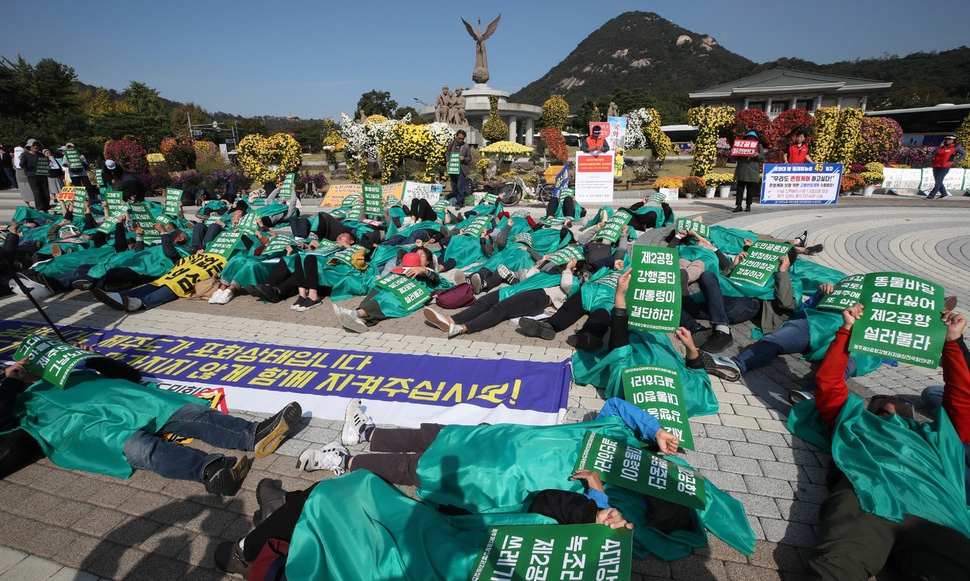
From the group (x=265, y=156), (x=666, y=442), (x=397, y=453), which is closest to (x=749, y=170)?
(x=666, y=442)

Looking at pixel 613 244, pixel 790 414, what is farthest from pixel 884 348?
pixel 613 244

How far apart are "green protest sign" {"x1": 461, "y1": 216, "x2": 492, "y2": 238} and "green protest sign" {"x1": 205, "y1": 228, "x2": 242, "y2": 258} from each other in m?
4.18

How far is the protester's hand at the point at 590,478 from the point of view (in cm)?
279

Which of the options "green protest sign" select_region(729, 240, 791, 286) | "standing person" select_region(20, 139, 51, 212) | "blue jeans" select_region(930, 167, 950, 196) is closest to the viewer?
"green protest sign" select_region(729, 240, 791, 286)

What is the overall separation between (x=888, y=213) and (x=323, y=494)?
56.2 feet

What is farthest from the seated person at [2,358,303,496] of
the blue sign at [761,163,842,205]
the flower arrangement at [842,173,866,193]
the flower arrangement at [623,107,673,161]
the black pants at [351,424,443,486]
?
the flower arrangement at [623,107,673,161]

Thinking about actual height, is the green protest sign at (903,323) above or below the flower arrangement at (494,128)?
below

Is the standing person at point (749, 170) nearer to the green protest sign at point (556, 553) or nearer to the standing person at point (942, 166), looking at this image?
the standing person at point (942, 166)

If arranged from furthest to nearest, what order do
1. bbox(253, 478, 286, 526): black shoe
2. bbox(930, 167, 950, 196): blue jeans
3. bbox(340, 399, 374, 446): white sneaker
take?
bbox(930, 167, 950, 196): blue jeans < bbox(340, 399, 374, 446): white sneaker < bbox(253, 478, 286, 526): black shoe

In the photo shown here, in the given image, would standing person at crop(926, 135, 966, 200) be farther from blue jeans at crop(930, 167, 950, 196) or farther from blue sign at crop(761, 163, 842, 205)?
blue sign at crop(761, 163, 842, 205)

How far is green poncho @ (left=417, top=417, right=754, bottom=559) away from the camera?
9.37 ft

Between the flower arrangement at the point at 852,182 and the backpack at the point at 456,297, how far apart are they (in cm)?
1804

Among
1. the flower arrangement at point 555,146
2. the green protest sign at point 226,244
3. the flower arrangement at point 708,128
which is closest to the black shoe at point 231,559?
the green protest sign at point 226,244

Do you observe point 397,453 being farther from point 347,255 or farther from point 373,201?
point 373,201
